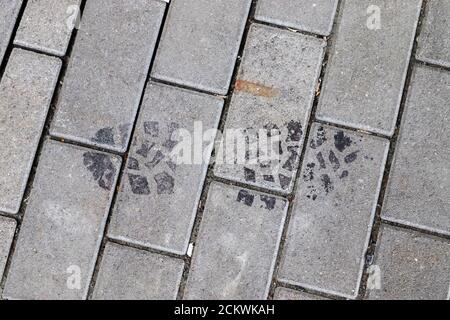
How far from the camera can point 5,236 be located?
243cm

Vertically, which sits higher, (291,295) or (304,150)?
(304,150)

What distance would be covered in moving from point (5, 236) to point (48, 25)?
100 centimetres

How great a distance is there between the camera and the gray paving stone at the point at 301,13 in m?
2.48

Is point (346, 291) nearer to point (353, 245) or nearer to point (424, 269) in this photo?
point (353, 245)

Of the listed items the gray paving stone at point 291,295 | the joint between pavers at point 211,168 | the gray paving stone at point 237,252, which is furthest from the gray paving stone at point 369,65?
the gray paving stone at point 291,295

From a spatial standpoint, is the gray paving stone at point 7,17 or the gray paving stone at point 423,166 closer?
the gray paving stone at point 423,166

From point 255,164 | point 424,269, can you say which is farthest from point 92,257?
point 424,269

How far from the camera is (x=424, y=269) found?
2391 mm

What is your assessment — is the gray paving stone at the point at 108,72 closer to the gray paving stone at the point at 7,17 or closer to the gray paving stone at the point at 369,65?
the gray paving stone at the point at 7,17

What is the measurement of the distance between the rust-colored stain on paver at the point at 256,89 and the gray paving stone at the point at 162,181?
0.12 meters

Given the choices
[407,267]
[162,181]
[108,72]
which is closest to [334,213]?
[407,267]

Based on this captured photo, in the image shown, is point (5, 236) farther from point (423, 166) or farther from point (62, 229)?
point (423, 166)

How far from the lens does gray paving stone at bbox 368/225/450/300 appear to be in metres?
Result: 2.39

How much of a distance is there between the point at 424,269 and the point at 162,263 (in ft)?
3.85
